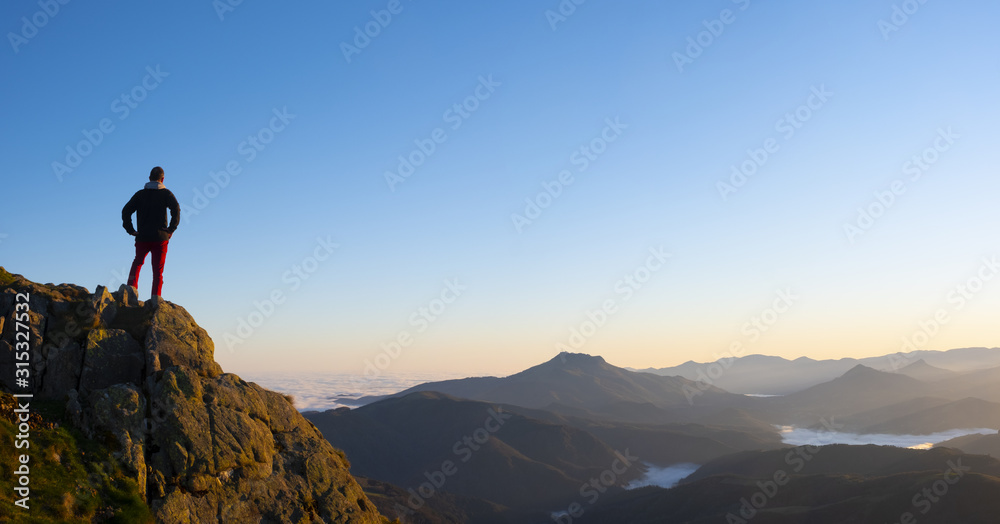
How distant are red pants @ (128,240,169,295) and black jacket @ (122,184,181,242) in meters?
0.36

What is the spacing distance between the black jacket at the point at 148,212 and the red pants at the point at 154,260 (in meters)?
0.36

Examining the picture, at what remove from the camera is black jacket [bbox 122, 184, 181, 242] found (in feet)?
62.3

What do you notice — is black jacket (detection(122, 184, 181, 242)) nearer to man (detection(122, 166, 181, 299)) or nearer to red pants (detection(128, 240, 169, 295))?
man (detection(122, 166, 181, 299))

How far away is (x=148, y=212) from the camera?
62.4 feet

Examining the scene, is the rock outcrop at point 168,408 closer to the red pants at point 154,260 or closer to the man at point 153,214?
the red pants at point 154,260

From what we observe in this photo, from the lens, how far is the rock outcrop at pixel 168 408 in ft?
54.1

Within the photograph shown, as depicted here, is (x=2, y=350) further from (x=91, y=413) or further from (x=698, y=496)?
(x=698, y=496)

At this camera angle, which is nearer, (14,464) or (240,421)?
(14,464)

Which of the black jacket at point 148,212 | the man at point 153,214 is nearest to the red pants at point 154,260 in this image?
the man at point 153,214

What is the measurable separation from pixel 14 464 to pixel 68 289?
25.4 feet

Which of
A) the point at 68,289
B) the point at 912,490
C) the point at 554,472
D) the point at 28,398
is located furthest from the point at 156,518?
the point at 554,472

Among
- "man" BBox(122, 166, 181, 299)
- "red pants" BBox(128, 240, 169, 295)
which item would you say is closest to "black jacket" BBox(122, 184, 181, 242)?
"man" BBox(122, 166, 181, 299)

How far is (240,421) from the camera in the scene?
19625 mm

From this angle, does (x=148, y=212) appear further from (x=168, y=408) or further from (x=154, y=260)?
(x=168, y=408)
